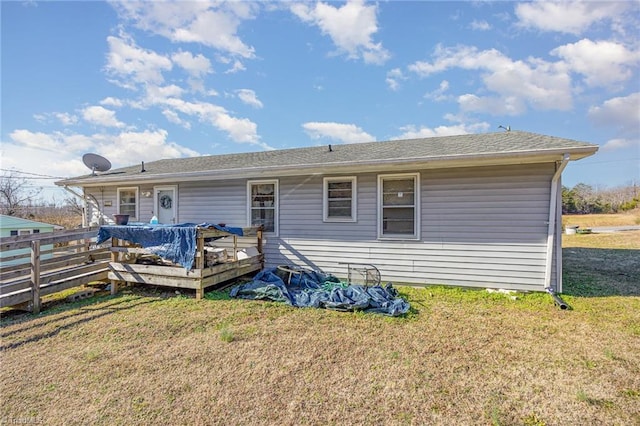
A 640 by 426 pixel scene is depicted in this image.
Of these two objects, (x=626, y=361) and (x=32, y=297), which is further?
(x=32, y=297)

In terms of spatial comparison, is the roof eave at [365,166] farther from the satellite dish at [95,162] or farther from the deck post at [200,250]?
the deck post at [200,250]

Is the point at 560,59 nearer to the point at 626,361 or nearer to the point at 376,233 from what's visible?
the point at 376,233

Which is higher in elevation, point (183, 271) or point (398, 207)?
point (398, 207)

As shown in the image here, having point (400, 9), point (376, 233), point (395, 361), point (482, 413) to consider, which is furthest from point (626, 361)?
point (400, 9)

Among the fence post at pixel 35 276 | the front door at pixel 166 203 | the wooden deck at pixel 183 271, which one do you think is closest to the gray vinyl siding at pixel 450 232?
the wooden deck at pixel 183 271

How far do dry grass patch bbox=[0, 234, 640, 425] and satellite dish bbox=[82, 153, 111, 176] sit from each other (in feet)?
19.3

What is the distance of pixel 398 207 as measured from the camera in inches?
249

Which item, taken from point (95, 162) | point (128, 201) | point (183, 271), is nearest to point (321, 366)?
point (183, 271)

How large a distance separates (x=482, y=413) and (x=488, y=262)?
407 centimetres

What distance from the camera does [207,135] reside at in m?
14.5

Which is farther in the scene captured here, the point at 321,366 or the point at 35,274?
the point at 35,274

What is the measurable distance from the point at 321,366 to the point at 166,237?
3.97 m

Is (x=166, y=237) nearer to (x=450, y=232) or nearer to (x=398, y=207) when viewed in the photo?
(x=398, y=207)

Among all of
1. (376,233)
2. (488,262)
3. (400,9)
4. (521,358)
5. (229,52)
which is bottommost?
(521,358)
